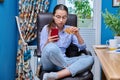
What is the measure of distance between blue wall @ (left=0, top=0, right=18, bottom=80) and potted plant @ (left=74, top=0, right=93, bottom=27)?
937mm

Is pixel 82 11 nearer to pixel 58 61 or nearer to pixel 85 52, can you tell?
pixel 85 52

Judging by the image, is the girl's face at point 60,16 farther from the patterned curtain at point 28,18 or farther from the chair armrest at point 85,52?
the patterned curtain at point 28,18

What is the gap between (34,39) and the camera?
11.2 feet

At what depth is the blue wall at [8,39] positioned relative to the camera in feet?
9.26

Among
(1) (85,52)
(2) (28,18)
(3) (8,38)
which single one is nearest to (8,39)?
(3) (8,38)

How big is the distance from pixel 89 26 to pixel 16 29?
1.10 metres

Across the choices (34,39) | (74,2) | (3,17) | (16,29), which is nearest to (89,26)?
(74,2)

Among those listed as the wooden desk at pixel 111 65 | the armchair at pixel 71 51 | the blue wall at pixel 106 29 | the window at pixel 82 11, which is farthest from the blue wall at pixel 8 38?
the wooden desk at pixel 111 65

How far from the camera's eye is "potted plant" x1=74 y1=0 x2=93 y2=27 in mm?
3549

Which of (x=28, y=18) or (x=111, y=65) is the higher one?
(x=28, y=18)

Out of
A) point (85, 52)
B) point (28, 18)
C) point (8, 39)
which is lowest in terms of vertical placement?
point (85, 52)

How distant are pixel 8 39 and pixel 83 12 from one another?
1.22 metres

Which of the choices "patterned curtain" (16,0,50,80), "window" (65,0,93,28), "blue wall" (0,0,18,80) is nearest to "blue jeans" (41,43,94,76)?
"blue wall" (0,0,18,80)

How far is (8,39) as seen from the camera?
10.2ft
